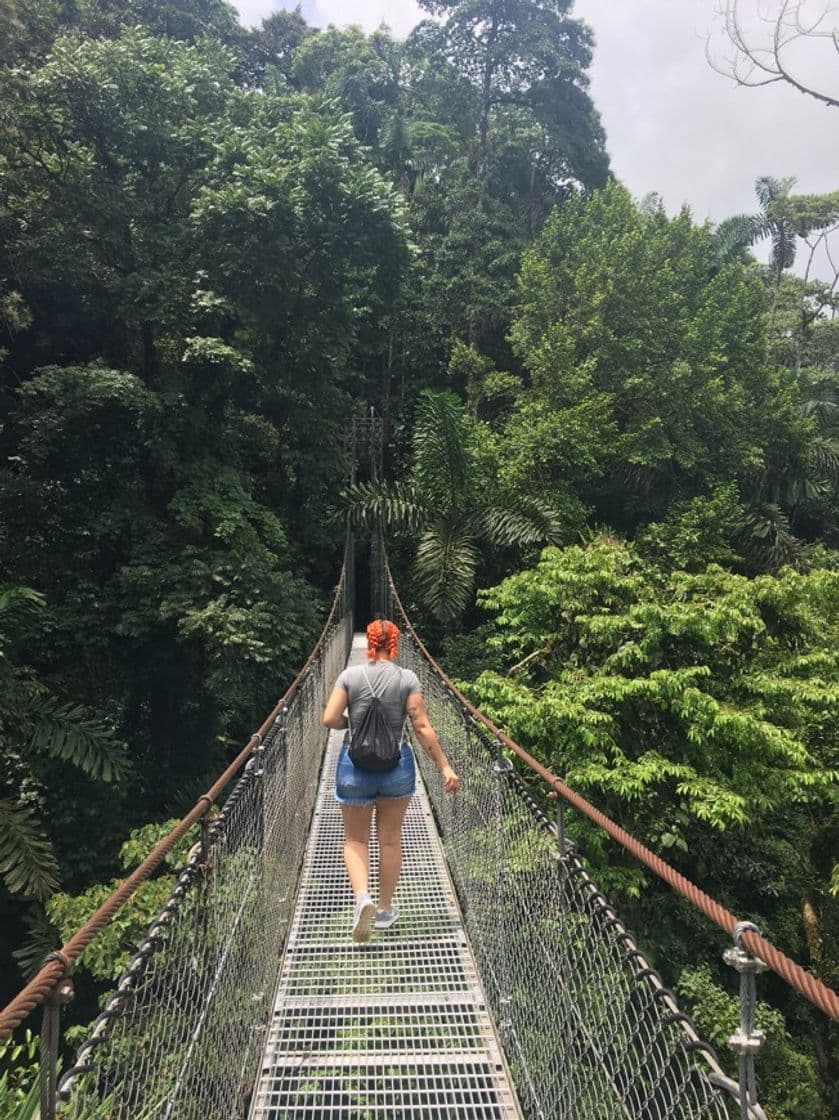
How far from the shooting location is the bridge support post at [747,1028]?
26.0 inches

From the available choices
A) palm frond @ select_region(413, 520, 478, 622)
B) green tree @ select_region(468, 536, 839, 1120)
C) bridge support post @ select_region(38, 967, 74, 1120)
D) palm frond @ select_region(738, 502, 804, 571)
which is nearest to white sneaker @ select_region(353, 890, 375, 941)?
bridge support post @ select_region(38, 967, 74, 1120)

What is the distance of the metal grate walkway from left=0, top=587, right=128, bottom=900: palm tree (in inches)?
96.2

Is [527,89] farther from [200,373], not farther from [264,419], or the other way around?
[200,373]

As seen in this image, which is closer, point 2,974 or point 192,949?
point 192,949

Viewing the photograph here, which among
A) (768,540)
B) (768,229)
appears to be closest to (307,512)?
(768,540)

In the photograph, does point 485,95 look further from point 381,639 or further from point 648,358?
point 381,639

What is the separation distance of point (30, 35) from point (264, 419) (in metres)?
3.94

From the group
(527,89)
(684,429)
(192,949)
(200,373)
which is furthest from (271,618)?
(527,89)

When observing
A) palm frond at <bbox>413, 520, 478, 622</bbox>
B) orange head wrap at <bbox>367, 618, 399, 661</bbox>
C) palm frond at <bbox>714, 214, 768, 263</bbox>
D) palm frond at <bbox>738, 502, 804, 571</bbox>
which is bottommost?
orange head wrap at <bbox>367, 618, 399, 661</bbox>

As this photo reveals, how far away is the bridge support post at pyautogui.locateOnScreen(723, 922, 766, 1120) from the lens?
0.66 meters

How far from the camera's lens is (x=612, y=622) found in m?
4.56

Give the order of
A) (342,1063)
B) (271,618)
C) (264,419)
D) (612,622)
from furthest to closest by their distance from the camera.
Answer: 1. (264,419)
2. (271,618)
3. (612,622)
4. (342,1063)

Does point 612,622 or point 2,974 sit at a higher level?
point 612,622

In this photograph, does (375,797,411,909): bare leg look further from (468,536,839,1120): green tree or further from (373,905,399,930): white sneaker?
(468,536,839,1120): green tree
